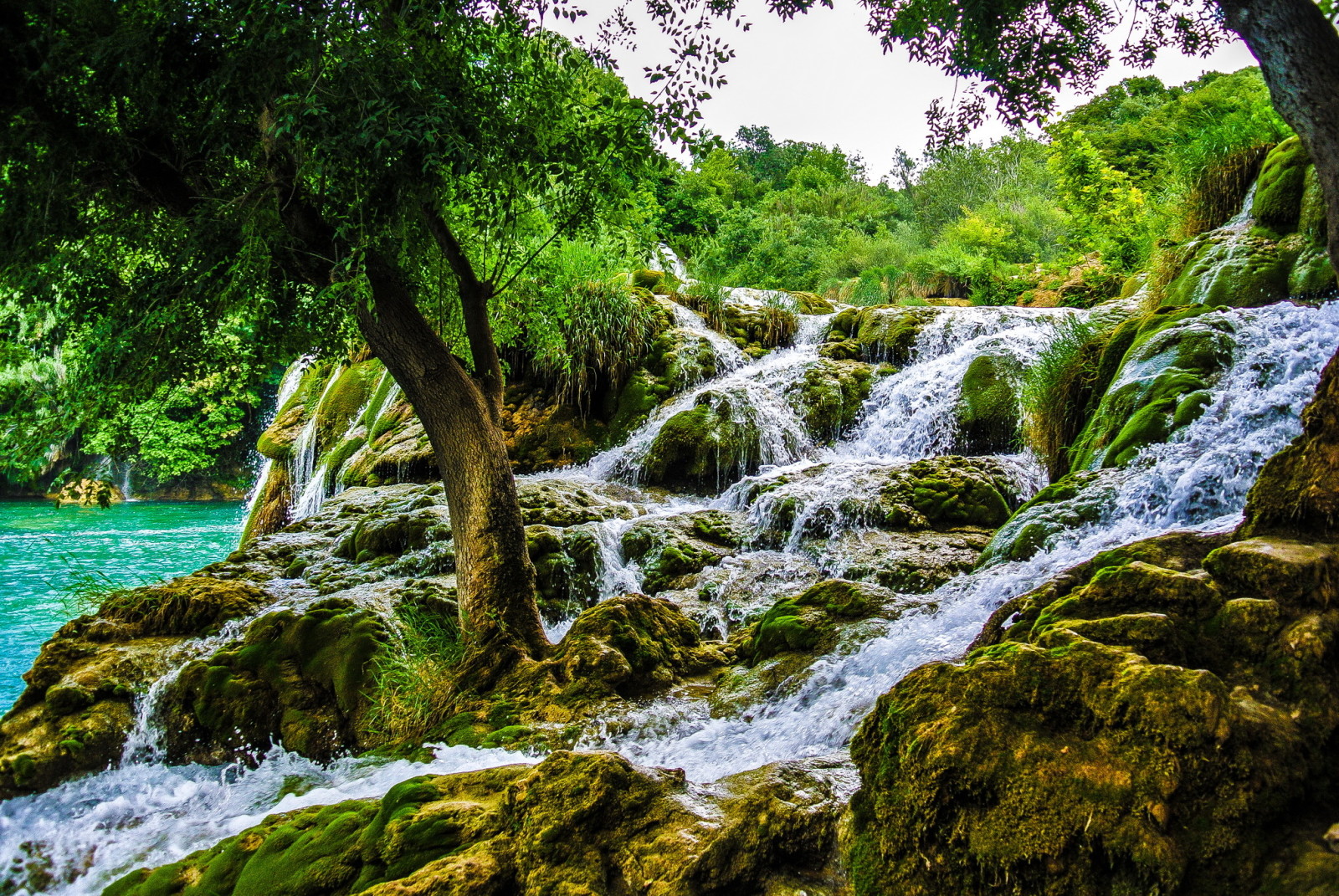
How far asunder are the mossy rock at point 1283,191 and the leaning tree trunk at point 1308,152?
5.92m

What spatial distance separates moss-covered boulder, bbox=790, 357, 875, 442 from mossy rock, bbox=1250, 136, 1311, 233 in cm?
523

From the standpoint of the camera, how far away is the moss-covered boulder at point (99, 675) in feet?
16.1

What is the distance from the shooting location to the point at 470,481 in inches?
218

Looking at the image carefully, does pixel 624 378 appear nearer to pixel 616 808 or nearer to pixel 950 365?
pixel 950 365

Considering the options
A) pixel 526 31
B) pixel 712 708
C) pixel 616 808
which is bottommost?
pixel 712 708

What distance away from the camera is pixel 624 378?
12.4 metres

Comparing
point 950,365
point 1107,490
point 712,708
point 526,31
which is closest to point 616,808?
point 712,708

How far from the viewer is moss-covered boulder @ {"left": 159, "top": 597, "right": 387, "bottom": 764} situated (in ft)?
16.7

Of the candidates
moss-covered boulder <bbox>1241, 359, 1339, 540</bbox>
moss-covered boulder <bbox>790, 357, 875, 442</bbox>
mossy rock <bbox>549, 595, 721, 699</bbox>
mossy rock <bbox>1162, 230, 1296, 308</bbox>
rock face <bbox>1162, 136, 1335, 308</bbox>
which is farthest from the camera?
moss-covered boulder <bbox>790, 357, 875, 442</bbox>

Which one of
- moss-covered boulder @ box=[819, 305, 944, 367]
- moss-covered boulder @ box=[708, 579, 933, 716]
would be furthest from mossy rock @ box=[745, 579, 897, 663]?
moss-covered boulder @ box=[819, 305, 944, 367]

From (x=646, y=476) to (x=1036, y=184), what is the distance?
35.0 metres

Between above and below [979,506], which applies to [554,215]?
above

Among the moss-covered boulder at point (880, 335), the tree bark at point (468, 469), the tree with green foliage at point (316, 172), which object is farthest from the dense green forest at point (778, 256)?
the moss-covered boulder at point (880, 335)

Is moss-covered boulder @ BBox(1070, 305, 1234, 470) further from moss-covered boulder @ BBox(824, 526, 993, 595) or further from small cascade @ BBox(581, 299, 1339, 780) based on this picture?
moss-covered boulder @ BBox(824, 526, 993, 595)
